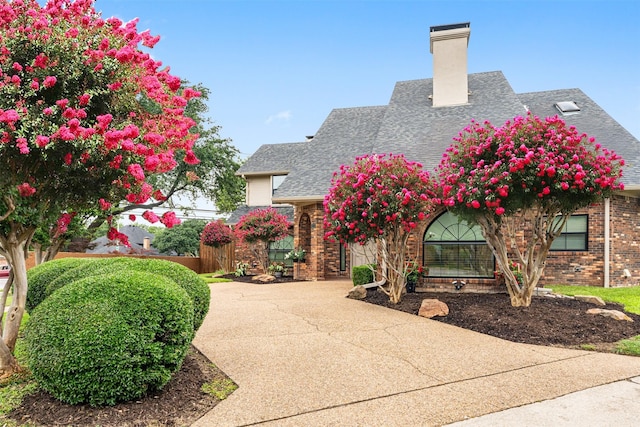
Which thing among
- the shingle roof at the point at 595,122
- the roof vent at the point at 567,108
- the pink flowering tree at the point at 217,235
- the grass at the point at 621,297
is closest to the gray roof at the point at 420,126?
the shingle roof at the point at 595,122

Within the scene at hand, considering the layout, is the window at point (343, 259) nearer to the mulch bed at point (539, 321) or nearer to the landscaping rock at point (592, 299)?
the mulch bed at point (539, 321)

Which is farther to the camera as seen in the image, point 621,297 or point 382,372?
point 621,297

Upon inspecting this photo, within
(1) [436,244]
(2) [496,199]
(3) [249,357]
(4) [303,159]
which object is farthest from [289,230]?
(3) [249,357]

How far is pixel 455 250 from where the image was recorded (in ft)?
35.0

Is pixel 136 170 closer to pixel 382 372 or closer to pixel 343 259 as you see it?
pixel 382 372

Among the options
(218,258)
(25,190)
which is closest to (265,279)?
(218,258)

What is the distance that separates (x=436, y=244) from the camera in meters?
10.8

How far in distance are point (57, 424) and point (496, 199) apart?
6.56 m

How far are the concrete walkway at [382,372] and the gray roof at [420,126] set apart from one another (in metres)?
6.66

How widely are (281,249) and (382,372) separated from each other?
13.3m

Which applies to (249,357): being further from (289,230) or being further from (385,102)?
(385,102)

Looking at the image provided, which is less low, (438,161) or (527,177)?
(438,161)


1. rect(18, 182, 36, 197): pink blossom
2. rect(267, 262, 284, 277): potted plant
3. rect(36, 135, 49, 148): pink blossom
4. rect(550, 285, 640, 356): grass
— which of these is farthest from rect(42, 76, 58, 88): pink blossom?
rect(267, 262, 284, 277): potted plant

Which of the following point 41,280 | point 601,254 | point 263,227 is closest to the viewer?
point 41,280
